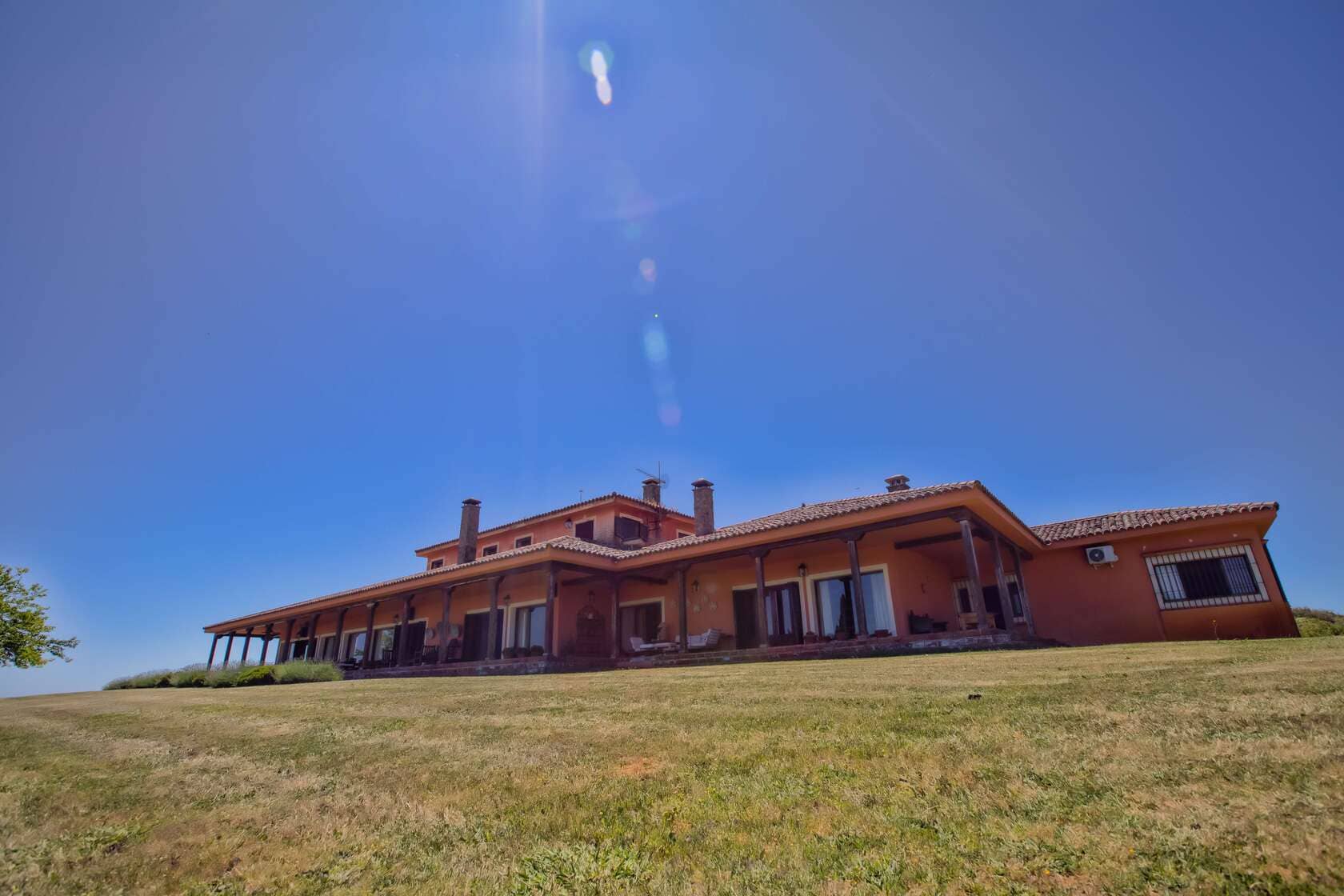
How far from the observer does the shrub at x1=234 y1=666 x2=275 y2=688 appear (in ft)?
51.2

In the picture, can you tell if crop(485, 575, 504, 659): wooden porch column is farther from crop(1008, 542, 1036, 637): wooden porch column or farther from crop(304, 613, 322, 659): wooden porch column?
crop(304, 613, 322, 659): wooden porch column

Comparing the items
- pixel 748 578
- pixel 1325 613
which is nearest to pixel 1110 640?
pixel 1325 613

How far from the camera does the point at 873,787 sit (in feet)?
8.57

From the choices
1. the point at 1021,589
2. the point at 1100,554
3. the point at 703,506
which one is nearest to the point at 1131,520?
the point at 1100,554

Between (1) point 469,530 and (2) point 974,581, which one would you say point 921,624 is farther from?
Result: (1) point 469,530

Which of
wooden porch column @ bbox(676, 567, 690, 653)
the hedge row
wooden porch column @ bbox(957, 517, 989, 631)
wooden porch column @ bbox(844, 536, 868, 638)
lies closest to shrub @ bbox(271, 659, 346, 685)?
the hedge row

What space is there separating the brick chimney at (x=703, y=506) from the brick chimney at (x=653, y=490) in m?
5.06

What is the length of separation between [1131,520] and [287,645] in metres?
33.1

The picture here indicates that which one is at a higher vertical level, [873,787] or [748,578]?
[748,578]

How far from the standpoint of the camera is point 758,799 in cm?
259

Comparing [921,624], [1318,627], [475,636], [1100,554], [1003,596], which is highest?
[1100,554]

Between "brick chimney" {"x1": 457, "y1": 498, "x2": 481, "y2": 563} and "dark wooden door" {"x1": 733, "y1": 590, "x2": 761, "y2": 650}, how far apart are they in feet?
33.4

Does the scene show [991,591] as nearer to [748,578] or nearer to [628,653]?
[748,578]

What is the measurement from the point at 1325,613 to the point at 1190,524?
7.13 m
